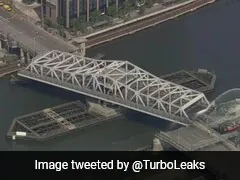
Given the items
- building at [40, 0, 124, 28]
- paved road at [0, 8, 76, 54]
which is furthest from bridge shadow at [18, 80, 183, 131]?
building at [40, 0, 124, 28]

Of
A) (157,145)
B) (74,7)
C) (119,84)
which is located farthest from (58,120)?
(74,7)

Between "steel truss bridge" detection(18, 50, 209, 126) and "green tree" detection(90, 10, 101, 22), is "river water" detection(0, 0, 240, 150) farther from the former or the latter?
"green tree" detection(90, 10, 101, 22)

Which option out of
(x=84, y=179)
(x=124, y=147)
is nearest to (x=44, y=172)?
(x=84, y=179)

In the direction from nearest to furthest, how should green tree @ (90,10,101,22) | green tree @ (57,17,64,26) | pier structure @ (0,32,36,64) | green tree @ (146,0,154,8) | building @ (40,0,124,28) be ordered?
1. pier structure @ (0,32,36,64)
2. building @ (40,0,124,28)
3. green tree @ (57,17,64,26)
4. green tree @ (90,10,101,22)
5. green tree @ (146,0,154,8)

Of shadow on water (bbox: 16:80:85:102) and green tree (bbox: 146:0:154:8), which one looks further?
green tree (bbox: 146:0:154:8)

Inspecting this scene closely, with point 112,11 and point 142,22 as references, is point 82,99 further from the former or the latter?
point 142,22
